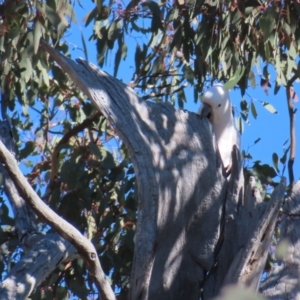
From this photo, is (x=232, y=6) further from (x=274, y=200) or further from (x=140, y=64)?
(x=274, y=200)

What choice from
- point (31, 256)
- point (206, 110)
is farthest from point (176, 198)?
point (206, 110)

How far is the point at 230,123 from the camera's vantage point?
316 centimetres

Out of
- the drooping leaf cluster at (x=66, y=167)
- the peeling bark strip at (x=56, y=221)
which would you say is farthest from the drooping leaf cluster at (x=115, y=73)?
the peeling bark strip at (x=56, y=221)

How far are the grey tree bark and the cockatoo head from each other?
1.79 feet

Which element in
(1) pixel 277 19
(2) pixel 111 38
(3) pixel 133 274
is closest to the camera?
(3) pixel 133 274

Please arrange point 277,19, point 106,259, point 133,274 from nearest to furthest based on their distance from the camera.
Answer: point 133,274 < point 277,19 < point 106,259

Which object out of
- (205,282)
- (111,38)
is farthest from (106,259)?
(111,38)

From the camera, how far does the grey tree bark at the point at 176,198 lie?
2.37m

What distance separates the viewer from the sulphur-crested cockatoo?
3.03 m

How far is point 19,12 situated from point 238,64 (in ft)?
2.85

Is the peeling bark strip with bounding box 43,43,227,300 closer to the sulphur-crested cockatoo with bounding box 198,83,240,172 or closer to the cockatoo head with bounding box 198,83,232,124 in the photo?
the sulphur-crested cockatoo with bounding box 198,83,240,172

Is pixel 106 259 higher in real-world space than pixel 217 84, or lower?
lower

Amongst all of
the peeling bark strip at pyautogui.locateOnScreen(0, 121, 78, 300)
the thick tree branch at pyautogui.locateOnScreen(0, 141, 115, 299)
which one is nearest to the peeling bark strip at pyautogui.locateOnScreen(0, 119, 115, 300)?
the thick tree branch at pyautogui.locateOnScreen(0, 141, 115, 299)

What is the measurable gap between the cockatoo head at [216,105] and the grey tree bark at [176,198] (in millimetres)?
546
